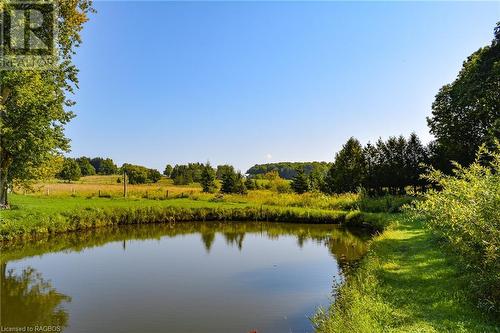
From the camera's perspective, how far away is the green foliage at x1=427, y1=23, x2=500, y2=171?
23.5 m

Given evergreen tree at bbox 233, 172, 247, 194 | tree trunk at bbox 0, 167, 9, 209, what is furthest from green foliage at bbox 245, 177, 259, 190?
tree trunk at bbox 0, 167, 9, 209

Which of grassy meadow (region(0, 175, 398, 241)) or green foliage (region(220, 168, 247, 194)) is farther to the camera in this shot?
green foliage (region(220, 168, 247, 194))

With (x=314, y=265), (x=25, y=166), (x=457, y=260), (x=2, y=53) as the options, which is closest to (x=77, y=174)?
(x=25, y=166)

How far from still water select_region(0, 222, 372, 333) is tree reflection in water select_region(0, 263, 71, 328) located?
0.03 m

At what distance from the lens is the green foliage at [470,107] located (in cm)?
2353

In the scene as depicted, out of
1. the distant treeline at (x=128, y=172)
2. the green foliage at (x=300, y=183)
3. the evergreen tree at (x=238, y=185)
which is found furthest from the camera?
the distant treeline at (x=128, y=172)

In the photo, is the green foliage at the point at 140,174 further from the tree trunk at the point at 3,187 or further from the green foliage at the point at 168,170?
the tree trunk at the point at 3,187

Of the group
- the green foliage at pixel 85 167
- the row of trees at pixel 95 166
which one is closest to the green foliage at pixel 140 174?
the row of trees at pixel 95 166

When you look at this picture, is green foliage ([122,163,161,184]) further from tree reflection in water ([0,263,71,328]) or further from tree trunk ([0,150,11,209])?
tree reflection in water ([0,263,71,328])

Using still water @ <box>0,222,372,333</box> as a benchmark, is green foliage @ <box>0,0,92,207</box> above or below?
above

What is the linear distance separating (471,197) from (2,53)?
62.8 ft

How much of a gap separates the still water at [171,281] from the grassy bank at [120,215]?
3.57ft

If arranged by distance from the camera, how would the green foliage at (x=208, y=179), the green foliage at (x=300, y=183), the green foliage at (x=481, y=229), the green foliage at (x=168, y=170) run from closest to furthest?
the green foliage at (x=481, y=229)
the green foliage at (x=300, y=183)
the green foliage at (x=208, y=179)
the green foliage at (x=168, y=170)

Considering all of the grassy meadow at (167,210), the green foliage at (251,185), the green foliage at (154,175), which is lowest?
the grassy meadow at (167,210)
